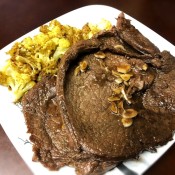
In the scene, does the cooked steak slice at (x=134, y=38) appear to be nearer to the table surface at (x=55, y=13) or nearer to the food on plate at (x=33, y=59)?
the food on plate at (x=33, y=59)

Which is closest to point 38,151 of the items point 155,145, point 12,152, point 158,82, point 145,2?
point 12,152

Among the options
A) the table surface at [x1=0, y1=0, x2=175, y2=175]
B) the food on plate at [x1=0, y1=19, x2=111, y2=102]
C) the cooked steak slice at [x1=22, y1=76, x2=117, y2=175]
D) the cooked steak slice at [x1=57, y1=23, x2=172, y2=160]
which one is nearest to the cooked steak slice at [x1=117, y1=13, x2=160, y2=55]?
the cooked steak slice at [x1=57, y1=23, x2=172, y2=160]

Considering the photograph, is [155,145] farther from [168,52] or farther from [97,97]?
[168,52]

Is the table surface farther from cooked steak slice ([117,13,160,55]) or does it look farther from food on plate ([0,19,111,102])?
cooked steak slice ([117,13,160,55])

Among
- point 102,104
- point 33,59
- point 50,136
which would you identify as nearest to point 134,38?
point 102,104

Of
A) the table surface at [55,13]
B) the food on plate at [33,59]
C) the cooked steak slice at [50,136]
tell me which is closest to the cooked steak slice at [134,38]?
the food on plate at [33,59]
